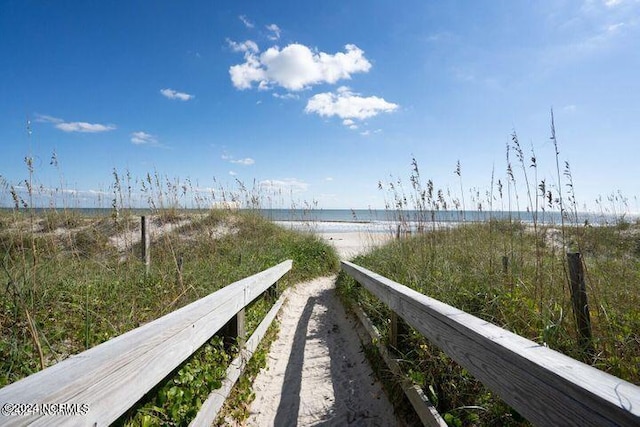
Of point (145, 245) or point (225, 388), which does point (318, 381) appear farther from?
point (145, 245)

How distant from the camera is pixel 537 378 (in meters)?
1.02

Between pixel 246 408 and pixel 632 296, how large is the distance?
343 centimetres

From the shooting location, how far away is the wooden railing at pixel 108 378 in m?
0.77

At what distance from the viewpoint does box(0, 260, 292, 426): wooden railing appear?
771 mm

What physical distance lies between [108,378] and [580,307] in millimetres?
2714

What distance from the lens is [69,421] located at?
0.84 metres

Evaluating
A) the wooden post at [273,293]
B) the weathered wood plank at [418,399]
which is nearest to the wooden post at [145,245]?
the wooden post at [273,293]

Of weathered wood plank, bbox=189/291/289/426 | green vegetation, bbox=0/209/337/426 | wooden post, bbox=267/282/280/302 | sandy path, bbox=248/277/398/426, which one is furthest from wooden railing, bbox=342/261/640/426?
wooden post, bbox=267/282/280/302

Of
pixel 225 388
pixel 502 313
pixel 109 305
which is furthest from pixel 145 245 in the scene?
pixel 502 313

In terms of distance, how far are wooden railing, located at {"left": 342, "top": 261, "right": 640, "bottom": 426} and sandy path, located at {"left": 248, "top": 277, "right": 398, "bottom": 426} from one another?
133 centimetres

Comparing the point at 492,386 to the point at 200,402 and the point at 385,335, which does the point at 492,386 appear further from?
the point at 385,335

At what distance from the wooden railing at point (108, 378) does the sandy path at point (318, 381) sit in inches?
35.0

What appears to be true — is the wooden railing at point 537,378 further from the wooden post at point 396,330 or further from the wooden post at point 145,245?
the wooden post at point 145,245

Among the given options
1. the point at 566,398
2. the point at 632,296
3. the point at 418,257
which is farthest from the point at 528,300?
the point at 418,257
